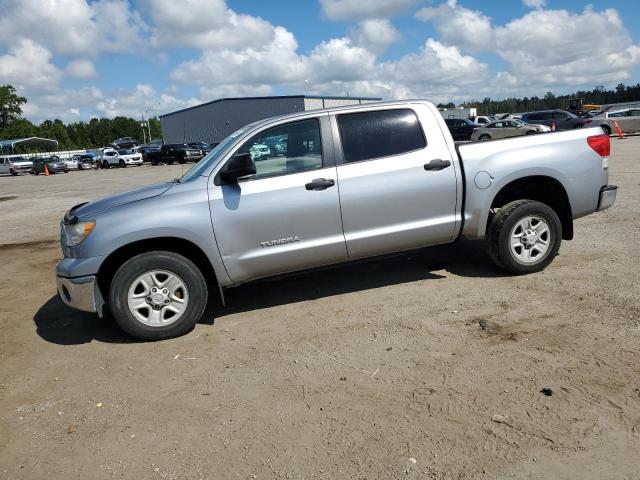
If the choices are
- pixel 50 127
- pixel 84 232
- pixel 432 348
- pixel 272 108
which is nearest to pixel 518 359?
pixel 432 348

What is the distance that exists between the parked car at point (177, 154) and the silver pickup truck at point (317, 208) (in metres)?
37.1

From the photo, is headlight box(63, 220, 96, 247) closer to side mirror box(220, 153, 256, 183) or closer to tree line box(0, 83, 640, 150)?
side mirror box(220, 153, 256, 183)

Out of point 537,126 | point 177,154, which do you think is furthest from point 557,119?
point 177,154

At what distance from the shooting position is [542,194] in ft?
18.9

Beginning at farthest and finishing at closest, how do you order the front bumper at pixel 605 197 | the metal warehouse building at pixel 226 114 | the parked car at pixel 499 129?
the metal warehouse building at pixel 226 114 → the parked car at pixel 499 129 → the front bumper at pixel 605 197

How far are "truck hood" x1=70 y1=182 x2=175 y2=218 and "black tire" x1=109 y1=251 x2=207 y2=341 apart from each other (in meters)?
0.51

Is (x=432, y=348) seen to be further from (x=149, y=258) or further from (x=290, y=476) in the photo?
(x=149, y=258)

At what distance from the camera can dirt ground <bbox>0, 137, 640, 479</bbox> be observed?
9.27 ft

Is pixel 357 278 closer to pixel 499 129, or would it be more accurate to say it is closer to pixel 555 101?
pixel 499 129

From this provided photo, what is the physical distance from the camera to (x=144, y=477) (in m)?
2.79

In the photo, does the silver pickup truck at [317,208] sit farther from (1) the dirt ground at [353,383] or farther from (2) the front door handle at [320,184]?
(1) the dirt ground at [353,383]

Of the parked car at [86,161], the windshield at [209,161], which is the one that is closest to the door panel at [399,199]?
the windshield at [209,161]

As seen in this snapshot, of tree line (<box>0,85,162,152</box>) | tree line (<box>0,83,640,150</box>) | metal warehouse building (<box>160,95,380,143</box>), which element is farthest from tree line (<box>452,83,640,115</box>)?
tree line (<box>0,85,162,152</box>)

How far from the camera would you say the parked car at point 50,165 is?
41.7 m
